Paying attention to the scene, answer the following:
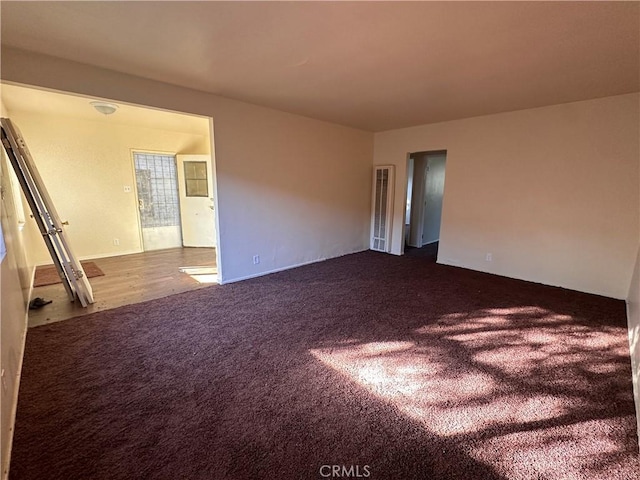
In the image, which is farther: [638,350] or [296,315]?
[296,315]

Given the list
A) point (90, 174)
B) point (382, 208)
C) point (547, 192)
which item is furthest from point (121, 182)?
point (547, 192)

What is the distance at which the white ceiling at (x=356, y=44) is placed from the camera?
69.1 inches

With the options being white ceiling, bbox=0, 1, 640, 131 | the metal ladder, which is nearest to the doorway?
white ceiling, bbox=0, 1, 640, 131

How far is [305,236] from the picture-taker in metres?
4.82

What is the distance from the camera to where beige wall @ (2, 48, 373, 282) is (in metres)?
2.70

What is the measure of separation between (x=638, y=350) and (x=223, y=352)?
2.99m

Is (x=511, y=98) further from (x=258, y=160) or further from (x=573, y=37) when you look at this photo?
(x=258, y=160)

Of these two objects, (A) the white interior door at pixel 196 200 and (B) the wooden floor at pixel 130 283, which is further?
(A) the white interior door at pixel 196 200

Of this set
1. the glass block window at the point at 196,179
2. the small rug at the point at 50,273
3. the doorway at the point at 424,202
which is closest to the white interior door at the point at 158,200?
the glass block window at the point at 196,179

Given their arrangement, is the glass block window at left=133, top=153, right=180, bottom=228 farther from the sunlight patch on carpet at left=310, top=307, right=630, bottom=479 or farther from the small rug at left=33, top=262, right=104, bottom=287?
the sunlight patch on carpet at left=310, top=307, right=630, bottom=479

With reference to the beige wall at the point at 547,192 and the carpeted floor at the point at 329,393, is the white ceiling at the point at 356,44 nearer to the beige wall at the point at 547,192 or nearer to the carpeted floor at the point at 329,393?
the beige wall at the point at 547,192

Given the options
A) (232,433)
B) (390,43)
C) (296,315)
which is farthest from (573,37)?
(232,433)

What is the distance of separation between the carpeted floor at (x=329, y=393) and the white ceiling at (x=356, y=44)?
236 centimetres

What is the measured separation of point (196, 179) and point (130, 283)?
2.90 m
